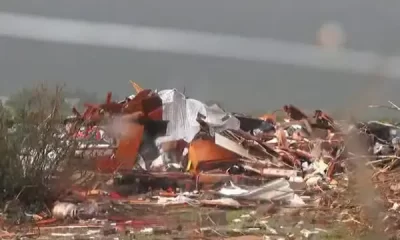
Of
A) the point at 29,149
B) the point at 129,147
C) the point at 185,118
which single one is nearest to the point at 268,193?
the point at 129,147

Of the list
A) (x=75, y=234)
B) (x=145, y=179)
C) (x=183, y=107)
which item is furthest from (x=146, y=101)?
(x=75, y=234)

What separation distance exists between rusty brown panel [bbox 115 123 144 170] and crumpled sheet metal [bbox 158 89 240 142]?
1.65ft

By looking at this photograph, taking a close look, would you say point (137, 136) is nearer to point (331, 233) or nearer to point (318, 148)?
point (318, 148)

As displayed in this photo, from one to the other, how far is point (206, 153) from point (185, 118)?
0.60m

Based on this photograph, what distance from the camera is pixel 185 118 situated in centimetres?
850

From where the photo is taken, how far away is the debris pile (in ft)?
20.5

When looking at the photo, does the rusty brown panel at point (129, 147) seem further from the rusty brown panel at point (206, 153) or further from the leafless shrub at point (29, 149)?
the leafless shrub at point (29, 149)

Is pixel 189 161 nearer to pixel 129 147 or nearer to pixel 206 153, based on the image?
pixel 206 153

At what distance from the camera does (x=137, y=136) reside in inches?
313

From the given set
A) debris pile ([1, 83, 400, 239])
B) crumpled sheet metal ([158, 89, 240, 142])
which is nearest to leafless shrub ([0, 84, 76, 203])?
debris pile ([1, 83, 400, 239])

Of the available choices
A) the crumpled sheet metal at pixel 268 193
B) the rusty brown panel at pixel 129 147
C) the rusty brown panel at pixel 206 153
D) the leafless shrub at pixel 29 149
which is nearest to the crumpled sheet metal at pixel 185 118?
the rusty brown panel at pixel 206 153

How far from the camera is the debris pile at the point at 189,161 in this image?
6242mm

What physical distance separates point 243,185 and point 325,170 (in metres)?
1.00

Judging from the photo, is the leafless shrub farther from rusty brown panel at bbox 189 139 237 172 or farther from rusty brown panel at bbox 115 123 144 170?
rusty brown panel at bbox 189 139 237 172
